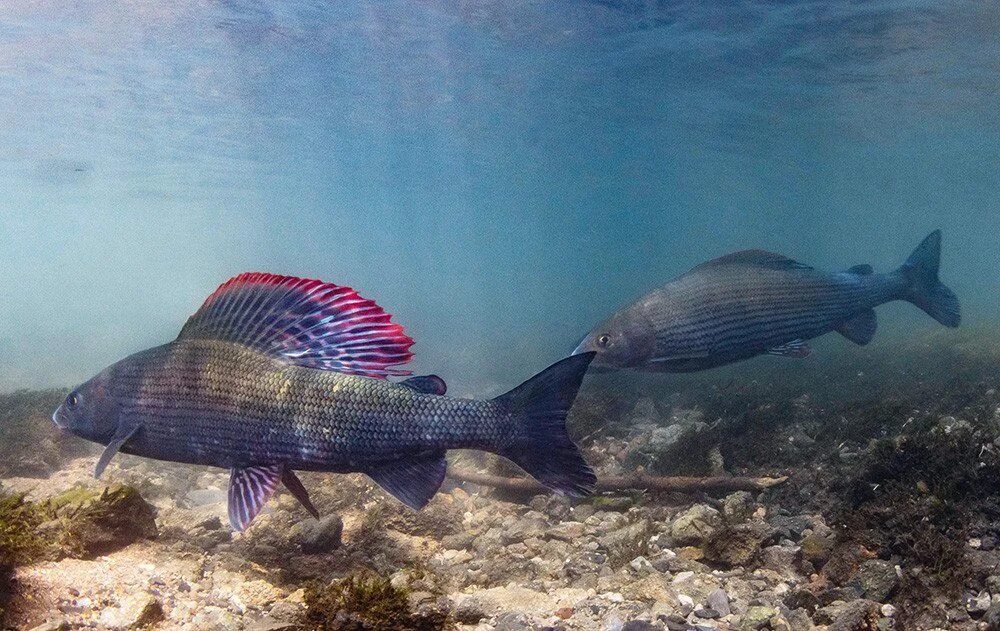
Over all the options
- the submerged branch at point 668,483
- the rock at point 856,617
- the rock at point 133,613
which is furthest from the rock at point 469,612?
the submerged branch at point 668,483

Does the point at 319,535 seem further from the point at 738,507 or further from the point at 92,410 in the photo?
the point at 738,507

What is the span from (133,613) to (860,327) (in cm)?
672

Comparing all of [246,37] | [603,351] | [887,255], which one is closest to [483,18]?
[246,37]

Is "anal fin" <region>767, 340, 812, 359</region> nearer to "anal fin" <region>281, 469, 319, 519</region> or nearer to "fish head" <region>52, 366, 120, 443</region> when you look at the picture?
"anal fin" <region>281, 469, 319, 519</region>

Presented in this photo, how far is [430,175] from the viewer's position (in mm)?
46625

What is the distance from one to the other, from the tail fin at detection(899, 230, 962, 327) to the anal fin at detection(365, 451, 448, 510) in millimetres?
5955

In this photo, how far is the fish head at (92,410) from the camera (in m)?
3.91

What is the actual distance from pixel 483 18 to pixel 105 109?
16.3 m

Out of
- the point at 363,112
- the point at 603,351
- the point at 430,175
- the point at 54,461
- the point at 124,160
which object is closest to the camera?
the point at 603,351

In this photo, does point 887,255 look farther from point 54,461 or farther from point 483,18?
point 54,461

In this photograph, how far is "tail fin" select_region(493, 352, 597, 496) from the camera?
3.42 metres

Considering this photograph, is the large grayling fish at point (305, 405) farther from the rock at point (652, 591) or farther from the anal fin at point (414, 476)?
the rock at point (652, 591)

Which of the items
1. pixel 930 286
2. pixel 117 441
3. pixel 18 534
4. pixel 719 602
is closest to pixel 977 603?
pixel 719 602

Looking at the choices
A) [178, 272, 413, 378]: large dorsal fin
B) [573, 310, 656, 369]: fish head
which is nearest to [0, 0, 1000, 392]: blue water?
[573, 310, 656, 369]: fish head
